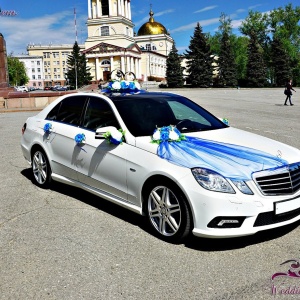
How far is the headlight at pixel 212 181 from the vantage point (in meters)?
3.63

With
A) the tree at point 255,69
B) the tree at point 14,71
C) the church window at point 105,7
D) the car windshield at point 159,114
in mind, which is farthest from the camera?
the tree at point 14,71

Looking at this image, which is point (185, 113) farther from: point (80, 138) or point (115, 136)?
point (80, 138)

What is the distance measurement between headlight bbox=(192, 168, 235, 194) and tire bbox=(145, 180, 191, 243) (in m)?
0.26

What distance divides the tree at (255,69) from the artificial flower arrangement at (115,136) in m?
68.4

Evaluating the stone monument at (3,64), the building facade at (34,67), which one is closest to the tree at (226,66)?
the stone monument at (3,64)

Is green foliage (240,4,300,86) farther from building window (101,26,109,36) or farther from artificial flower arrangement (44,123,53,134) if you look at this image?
artificial flower arrangement (44,123,53,134)

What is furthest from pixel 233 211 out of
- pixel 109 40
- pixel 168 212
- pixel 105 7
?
pixel 105 7

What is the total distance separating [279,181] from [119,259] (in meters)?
1.72

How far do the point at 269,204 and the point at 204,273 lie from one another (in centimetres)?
89

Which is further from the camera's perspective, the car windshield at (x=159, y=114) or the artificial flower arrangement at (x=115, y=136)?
the car windshield at (x=159, y=114)

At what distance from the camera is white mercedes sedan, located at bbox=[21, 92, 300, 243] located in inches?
144

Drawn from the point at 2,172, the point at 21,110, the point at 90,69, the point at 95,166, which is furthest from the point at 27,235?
the point at 90,69

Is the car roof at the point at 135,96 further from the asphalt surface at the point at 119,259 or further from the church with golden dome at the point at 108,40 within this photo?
the church with golden dome at the point at 108,40

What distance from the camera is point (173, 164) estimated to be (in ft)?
12.9
